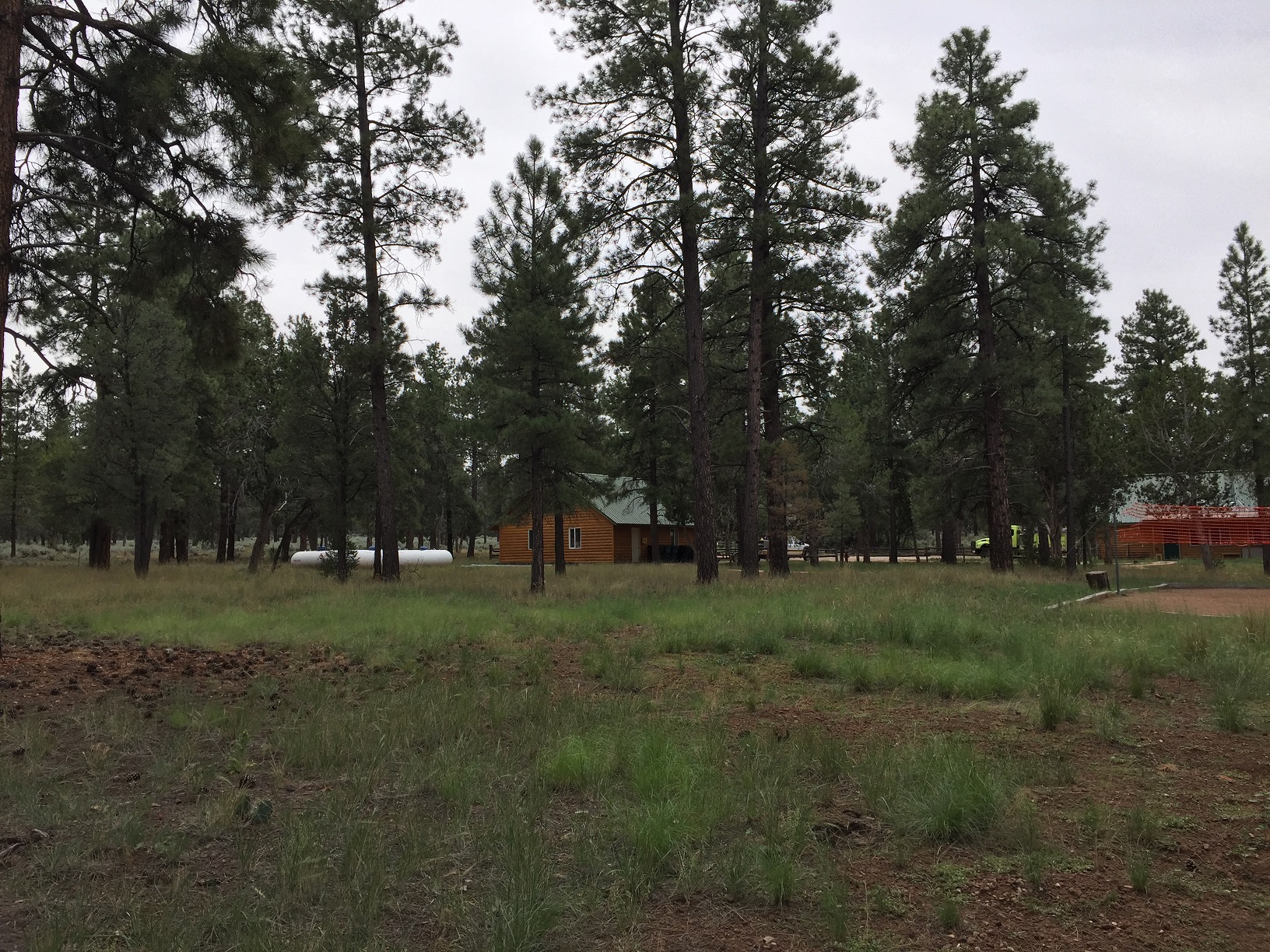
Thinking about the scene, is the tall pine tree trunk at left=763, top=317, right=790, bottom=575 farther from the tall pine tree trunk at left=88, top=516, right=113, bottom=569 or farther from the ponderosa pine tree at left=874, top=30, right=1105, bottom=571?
the tall pine tree trunk at left=88, top=516, right=113, bottom=569

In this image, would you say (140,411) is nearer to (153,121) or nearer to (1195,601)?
(153,121)

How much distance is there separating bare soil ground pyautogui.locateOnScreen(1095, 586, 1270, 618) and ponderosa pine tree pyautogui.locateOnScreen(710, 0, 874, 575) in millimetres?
8173

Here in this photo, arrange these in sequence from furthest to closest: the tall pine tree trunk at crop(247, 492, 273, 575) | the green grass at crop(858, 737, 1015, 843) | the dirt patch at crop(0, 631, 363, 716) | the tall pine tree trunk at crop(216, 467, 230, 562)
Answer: the tall pine tree trunk at crop(216, 467, 230, 562), the tall pine tree trunk at crop(247, 492, 273, 575), the dirt patch at crop(0, 631, 363, 716), the green grass at crop(858, 737, 1015, 843)

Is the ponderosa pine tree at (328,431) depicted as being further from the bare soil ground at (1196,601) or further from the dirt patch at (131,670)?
the bare soil ground at (1196,601)

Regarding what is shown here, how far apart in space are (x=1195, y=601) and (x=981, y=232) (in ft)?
37.3

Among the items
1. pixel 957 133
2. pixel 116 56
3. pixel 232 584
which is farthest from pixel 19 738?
pixel 957 133

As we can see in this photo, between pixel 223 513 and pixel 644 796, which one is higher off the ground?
pixel 223 513

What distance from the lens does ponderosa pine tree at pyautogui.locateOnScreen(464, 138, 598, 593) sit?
1938cm

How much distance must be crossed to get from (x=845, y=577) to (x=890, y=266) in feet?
31.2

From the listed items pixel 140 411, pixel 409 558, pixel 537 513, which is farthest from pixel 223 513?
pixel 537 513

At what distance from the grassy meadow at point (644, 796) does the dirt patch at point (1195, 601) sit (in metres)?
3.57

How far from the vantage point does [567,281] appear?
20.2 meters

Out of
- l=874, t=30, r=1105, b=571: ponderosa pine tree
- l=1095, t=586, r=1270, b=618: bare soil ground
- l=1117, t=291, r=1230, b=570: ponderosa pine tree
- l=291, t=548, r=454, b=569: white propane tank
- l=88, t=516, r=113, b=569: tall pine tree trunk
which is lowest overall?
l=291, t=548, r=454, b=569: white propane tank

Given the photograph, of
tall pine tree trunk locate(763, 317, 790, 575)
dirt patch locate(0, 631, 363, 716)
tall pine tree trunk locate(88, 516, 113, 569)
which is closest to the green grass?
dirt patch locate(0, 631, 363, 716)
